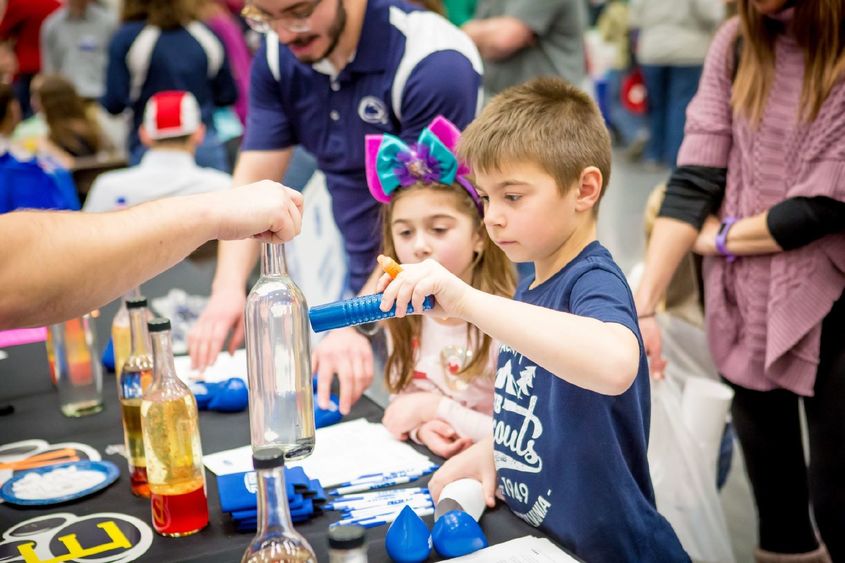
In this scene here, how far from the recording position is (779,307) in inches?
72.5

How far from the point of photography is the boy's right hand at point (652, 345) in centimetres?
192

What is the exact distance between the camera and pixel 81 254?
106 cm

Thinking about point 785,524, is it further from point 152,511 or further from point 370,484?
point 152,511

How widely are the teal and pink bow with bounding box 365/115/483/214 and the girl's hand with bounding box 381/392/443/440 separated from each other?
A: 1.35 ft

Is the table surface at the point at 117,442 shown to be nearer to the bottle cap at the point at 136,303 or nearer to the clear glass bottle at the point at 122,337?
the clear glass bottle at the point at 122,337

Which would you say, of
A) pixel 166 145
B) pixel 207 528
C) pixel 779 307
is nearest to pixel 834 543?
pixel 779 307

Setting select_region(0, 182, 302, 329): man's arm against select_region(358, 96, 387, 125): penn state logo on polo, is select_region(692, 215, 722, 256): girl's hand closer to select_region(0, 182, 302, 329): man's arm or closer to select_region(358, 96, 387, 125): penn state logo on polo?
select_region(358, 96, 387, 125): penn state logo on polo

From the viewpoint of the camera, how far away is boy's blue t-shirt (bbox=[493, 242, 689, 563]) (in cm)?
128

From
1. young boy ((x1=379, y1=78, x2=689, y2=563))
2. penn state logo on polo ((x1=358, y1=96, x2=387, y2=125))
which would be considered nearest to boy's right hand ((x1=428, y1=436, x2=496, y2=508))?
young boy ((x1=379, y1=78, x2=689, y2=563))

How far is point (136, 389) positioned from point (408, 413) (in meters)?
0.48

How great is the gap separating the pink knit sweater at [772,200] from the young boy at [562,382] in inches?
22.4

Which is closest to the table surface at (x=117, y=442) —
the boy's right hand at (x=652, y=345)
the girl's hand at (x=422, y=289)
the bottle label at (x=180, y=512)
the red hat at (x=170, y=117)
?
the bottle label at (x=180, y=512)

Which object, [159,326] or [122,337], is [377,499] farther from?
[122,337]

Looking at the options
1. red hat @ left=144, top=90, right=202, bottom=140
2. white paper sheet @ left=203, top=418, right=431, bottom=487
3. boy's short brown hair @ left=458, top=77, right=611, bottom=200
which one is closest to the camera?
boy's short brown hair @ left=458, top=77, right=611, bottom=200
